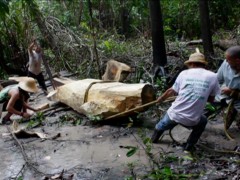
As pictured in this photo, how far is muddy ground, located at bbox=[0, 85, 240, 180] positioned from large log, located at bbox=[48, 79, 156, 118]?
0.30 m

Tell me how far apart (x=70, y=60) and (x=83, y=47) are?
2.19ft

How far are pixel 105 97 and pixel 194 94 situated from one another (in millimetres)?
2008

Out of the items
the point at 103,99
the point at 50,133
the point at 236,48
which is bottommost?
the point at 50,133

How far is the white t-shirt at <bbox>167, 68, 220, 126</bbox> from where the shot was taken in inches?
193

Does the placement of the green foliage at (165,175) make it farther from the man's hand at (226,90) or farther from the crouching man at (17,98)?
the crouching man at (17,98)

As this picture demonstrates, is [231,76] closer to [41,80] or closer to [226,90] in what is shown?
[226,90]

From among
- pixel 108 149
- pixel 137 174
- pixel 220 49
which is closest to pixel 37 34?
pixel 220 49

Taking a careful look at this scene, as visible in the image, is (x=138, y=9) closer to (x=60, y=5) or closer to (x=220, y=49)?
(x=60, y=5)

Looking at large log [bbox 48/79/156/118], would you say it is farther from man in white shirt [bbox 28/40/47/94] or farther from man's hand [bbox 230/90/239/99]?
man in white shirt [bbox 28/40/47/94]

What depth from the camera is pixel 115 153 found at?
529 centimetres

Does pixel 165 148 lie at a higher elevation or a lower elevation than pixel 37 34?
lower

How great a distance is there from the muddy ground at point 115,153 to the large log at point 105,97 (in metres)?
0.30

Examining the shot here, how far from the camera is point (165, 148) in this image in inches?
210

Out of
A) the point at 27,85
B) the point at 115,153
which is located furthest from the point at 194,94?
A: the point at 27,85
